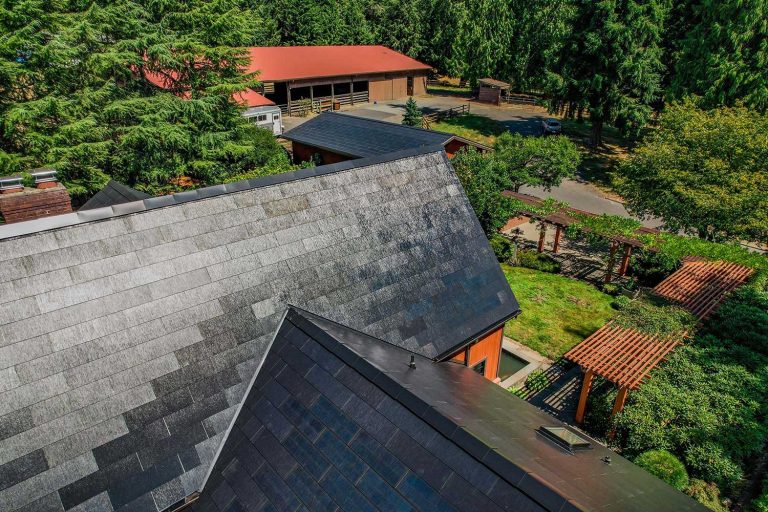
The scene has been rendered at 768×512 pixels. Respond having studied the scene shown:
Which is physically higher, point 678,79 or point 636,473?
point 678,79

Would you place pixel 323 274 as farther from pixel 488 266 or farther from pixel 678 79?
pixel 678 79

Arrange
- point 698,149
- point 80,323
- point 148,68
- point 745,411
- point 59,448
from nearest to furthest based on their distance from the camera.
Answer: point 59,448 → point 80,323 → point 745,411 → point 698,149 → point 148,68

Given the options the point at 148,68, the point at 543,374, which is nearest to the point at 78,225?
the point at 543,374

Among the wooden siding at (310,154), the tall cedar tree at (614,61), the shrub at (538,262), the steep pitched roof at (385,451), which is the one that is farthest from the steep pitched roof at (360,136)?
the steep pitched roof at (385,451)

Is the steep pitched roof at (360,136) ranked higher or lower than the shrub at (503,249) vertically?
higher

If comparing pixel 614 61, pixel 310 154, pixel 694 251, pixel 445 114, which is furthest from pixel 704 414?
pixel 445 114

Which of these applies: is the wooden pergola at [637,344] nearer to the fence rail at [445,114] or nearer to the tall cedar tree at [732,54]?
the tall cedar tree at [732,54]

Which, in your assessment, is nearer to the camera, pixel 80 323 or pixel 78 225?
pixel 80 323

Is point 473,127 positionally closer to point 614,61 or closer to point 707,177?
point 614,61
